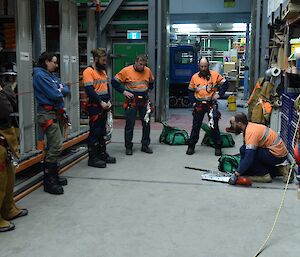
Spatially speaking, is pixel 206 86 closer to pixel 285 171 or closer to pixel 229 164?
pixel 229 164

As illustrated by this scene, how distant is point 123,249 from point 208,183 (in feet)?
7.28

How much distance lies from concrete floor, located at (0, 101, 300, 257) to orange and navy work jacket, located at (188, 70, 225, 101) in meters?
1.56

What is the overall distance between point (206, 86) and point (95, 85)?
80.4 inches

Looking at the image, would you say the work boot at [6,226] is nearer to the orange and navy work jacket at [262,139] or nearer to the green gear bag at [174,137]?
the orange and navy work jacket at [262,139]

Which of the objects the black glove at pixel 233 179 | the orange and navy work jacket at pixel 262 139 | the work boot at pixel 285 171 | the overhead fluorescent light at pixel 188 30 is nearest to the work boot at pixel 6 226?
the black glove at pixel 233 179

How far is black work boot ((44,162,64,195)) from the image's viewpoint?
4.88 metres

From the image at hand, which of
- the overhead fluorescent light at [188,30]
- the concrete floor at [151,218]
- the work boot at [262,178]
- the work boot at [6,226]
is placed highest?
the overhead fluorescent light at [188,30]

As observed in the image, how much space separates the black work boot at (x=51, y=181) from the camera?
16.0 ft

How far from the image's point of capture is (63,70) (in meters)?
6.57

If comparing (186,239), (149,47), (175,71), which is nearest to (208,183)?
(186,239)

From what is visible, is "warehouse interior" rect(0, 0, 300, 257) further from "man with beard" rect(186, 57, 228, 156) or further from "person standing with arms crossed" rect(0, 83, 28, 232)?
"man with beard" rect(186, 57, 228, 156)

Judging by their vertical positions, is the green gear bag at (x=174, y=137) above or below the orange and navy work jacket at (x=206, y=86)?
below

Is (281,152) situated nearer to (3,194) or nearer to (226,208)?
(226,208)

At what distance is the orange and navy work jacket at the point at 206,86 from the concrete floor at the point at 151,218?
156cm
